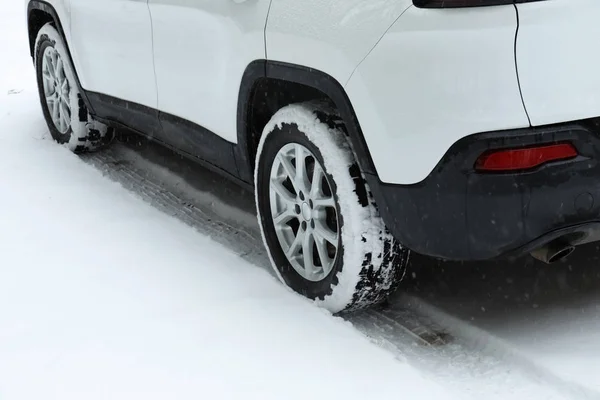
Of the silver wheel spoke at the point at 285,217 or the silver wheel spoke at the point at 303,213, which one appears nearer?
the silver wheel spoke at the point at 303,213

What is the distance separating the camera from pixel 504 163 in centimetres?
238

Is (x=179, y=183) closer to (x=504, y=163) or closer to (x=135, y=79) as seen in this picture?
(x=135, y=79)

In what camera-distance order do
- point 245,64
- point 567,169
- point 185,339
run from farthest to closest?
1. point 245,64
2. point 185,339
3. point 567,169

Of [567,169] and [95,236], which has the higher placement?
[567,169]

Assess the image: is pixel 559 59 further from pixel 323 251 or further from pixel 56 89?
pixel 56 89

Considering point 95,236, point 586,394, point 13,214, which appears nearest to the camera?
point 586,394

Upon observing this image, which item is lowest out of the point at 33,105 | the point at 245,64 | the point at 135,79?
the point at 33,105

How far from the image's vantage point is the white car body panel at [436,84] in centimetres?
232

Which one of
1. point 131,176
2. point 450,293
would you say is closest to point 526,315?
point 450,293

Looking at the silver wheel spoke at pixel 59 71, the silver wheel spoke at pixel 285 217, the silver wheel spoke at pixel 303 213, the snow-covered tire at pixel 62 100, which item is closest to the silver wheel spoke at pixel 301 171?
the silver wheel spoke at pixel 303 213

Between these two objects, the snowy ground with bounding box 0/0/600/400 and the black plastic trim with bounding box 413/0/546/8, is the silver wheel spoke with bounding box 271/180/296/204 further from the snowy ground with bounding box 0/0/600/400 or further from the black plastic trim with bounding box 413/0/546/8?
the black plastic trim with bounding box 413/0/546/8

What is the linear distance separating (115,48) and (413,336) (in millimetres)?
2289

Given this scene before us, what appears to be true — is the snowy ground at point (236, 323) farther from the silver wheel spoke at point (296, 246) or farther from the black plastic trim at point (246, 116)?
the black plastic trim at point (246, 116)

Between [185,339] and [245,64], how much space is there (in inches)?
42.4
